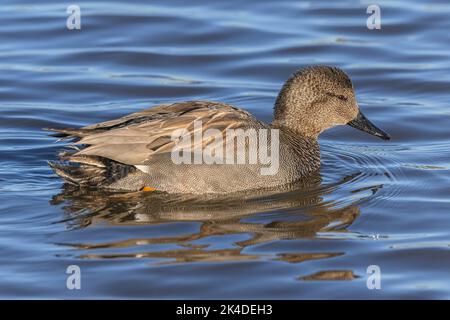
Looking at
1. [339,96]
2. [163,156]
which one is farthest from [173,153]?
[339,96]

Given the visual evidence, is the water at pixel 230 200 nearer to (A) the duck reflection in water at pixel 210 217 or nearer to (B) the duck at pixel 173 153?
(A) the duck reflection in water at pixel 210 217

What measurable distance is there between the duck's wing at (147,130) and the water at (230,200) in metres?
0.41

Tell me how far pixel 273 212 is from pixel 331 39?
5499 millimetres

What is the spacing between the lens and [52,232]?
25.2 ft

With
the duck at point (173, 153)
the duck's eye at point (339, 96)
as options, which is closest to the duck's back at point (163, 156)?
the duck at point (173, 153)

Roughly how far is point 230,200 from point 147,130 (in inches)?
34.6

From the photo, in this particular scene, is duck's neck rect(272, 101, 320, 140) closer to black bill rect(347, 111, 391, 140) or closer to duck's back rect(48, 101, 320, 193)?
black bill rect(347, 111, 391, 140)

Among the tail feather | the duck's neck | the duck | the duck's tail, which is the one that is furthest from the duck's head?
the tail feather

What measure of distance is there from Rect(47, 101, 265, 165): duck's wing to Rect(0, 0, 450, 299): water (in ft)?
1.34

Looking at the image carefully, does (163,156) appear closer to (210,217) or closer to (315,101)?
(210,217)

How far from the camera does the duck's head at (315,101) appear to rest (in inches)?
363

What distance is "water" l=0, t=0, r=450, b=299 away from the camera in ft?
23.1

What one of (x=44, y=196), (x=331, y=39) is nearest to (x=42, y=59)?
(x=331, y=39)
